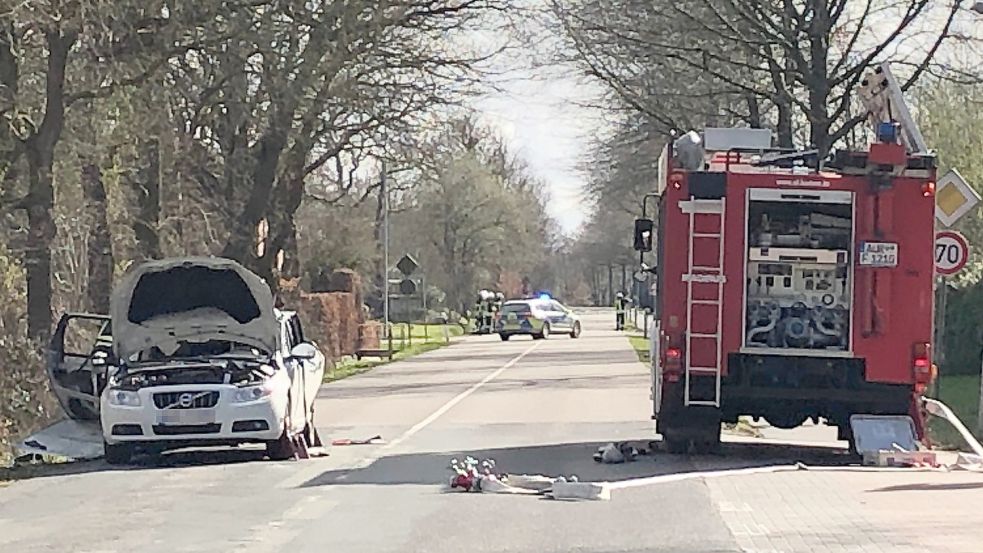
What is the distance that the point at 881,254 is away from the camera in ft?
56.5

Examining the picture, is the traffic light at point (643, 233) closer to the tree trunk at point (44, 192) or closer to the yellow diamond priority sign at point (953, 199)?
the yellow diamond priority sign at point (953, 199)

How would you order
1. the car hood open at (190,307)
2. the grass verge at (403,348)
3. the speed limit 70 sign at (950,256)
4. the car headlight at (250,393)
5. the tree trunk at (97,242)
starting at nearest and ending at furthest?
the car headlight at (250,393) → the car hood open at (190,307) → the speed limit 70 sign at (950,256) → the tree trunk at (97,242) → the grass verge at (403,348)

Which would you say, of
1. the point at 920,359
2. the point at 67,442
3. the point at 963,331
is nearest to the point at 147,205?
the point at 67,442

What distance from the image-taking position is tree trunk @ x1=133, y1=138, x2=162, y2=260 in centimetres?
2986

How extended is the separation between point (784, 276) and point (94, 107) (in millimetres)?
11470

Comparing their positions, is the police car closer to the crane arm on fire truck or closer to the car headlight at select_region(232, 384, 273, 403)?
the crane arm on fire truck

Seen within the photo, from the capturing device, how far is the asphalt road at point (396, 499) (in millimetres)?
12062

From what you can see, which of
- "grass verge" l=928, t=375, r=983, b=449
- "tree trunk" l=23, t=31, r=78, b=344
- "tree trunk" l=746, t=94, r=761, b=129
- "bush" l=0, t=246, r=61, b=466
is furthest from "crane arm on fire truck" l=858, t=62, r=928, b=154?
"tree trunk" l=746, t=94, r=761, b=129

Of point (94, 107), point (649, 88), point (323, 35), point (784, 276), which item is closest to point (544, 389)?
point (649, 88)

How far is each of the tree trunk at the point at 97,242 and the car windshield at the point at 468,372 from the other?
60 millimetres

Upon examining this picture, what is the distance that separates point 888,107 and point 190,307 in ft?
25.8

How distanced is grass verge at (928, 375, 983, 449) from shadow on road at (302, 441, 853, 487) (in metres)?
2.75

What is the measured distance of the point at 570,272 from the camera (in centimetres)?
13788

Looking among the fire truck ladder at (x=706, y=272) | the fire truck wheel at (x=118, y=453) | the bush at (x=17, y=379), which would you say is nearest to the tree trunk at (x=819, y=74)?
the fire truck ladder at (x=706, y=272)
